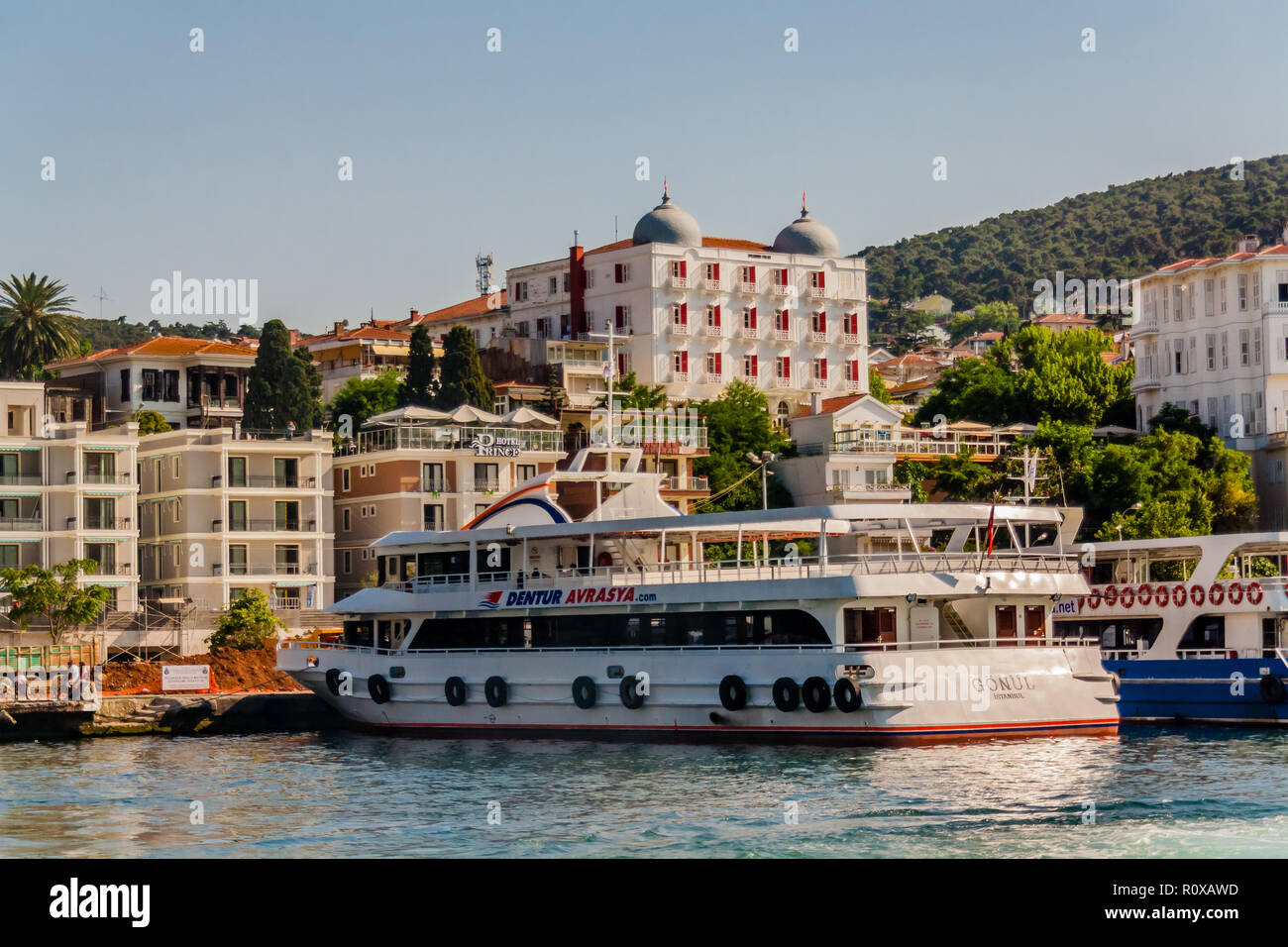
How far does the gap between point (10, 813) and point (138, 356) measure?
50799mm

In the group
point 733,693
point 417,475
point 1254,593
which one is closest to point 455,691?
point 733,693

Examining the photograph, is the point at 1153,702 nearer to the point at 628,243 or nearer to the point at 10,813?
the point at 10,813

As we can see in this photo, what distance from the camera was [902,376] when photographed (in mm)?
123188

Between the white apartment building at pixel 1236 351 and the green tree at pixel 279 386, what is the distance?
3800cm

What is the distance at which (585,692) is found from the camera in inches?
1468

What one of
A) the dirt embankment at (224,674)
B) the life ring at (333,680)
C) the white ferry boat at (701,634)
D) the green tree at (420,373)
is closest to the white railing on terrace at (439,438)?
the green tree at (420,373)

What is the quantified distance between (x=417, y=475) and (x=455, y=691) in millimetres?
24731

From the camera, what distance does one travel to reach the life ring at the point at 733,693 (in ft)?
115

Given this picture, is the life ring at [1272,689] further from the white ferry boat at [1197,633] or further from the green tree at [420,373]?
the green tree at [420,373]

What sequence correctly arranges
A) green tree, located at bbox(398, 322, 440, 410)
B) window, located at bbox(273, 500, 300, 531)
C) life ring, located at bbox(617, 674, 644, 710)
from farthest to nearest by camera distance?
1. green tree, located at bbox(398, 322, 440, 410)
2. window, located at bbox(273, 500, 300, 531)
3. life ring, located at bbox(617, 674, 644, 710)

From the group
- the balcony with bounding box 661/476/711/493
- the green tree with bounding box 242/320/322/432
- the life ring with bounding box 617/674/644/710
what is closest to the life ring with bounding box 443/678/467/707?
the life ring with bounding box 617/674/644/710

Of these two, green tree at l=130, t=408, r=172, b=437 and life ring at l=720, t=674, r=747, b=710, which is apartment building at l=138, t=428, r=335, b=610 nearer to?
green tree at l=130, t=408, r=172, b=437

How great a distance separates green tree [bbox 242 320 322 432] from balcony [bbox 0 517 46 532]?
16.9m

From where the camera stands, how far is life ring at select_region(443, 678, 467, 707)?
39.5 metres
